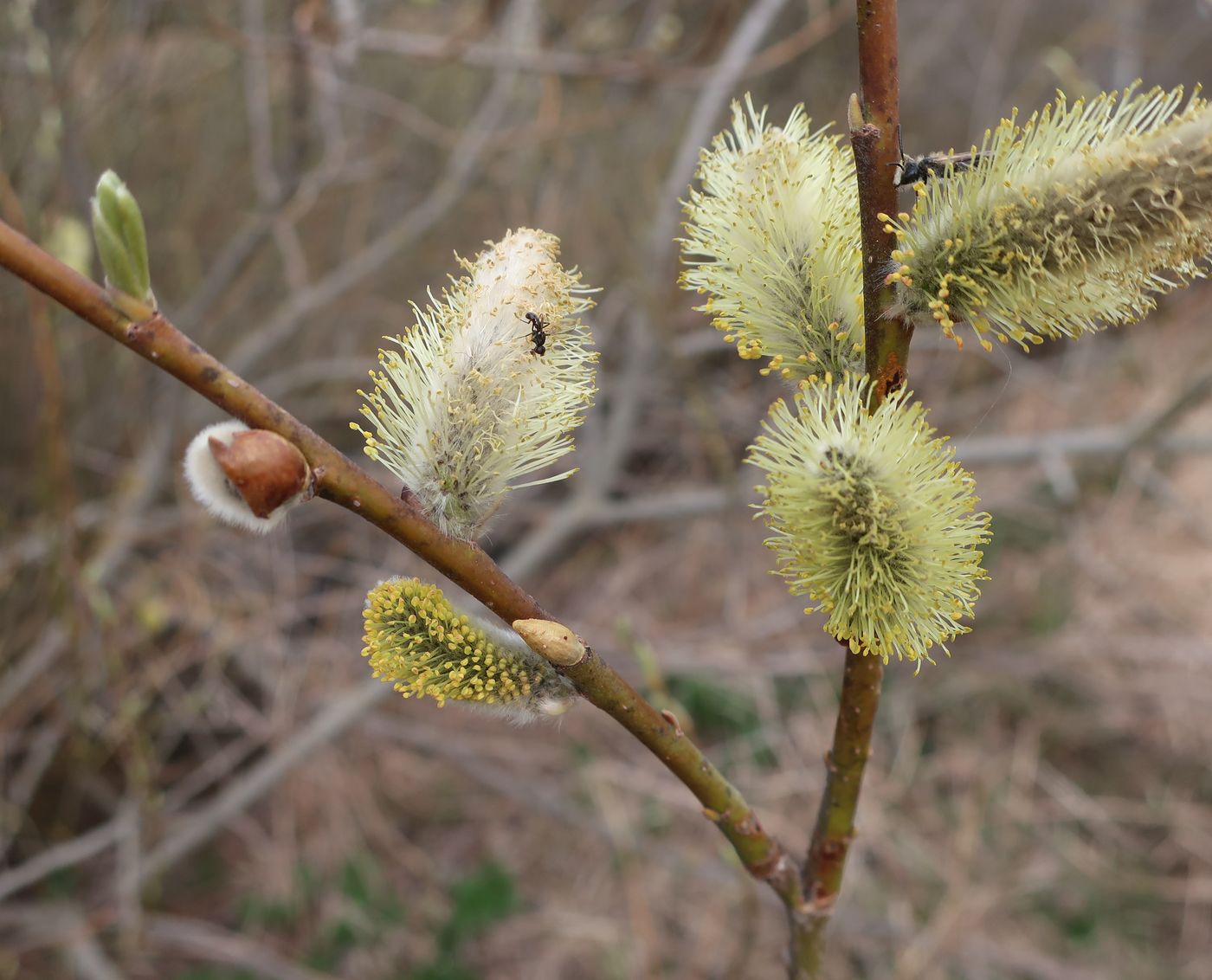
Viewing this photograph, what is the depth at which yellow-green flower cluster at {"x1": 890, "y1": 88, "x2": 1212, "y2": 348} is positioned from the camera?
2.05 feet

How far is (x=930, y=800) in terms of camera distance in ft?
9.82

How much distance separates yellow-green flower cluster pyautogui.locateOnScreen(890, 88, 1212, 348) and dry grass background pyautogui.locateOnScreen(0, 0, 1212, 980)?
1.39m

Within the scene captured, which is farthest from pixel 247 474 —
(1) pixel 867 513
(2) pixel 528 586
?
(2) pixel 528 586

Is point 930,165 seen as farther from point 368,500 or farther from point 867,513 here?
point 368,500

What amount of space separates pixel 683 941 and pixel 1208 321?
3.73 metres

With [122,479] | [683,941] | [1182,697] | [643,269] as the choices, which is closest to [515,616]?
[643,269]

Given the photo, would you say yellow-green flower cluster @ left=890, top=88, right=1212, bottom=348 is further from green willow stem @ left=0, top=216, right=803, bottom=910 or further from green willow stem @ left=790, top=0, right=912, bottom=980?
green willow stem @ left=0, top=216, right=803, bottom=910

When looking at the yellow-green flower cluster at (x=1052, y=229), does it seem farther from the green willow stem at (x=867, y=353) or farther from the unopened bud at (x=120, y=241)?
the unopened bud at (x=120, y=241)

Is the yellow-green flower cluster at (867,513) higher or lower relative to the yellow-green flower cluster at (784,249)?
lower

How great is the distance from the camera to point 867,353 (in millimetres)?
682

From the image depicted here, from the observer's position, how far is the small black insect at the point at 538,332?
2.49 feet

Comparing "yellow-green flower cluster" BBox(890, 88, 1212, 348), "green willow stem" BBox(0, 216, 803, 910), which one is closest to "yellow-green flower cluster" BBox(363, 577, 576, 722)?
"green willow stem" BBox(0, 216, 803, 910)

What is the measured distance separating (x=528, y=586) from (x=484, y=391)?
8.07ft

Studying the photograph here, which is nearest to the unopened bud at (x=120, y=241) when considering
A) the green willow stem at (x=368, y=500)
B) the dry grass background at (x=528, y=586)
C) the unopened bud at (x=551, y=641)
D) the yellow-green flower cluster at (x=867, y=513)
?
the green willow stem at (x=368, y=500)
